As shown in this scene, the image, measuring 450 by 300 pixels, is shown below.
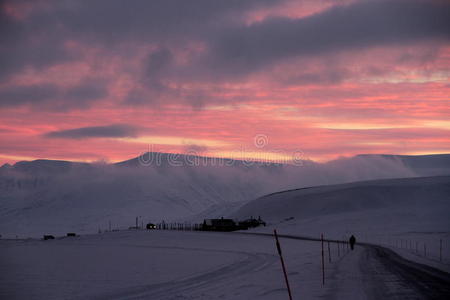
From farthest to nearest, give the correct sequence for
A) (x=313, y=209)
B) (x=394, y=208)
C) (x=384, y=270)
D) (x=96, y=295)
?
(x=313, y=209) → (x=394, y=208) → (x=384, y=270) → (x=96, y=295)

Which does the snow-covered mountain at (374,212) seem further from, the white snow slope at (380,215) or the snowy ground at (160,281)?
the snowy ground at (160,281)

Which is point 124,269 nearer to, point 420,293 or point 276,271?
point 276,271

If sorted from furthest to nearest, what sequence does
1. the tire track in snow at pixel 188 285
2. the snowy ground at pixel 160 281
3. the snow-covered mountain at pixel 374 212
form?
the snow-covered mountain at pixel 374 212 < the tire track in snow at pixel 188 285 < the snowy ground at pixel 160 281

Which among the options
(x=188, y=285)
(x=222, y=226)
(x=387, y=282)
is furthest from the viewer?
(x=222, y=226)

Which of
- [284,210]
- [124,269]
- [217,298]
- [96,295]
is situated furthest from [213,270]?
[284,210]

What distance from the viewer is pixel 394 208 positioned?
15025cm

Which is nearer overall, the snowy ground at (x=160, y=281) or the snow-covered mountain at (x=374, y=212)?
the snowy ground at (x=160, y=281)

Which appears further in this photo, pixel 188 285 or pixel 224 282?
pixel 224 282

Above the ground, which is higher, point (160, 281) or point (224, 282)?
point (224, 282)

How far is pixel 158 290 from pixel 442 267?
17606 mm

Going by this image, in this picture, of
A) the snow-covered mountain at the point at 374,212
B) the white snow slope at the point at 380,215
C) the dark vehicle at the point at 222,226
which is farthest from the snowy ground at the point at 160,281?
the dark vehicle at the point at 222,226

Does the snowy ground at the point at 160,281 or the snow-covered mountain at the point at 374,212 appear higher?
the snow-covered mountain at the point at 374,212

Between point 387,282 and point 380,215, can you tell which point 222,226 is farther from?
point 387,282

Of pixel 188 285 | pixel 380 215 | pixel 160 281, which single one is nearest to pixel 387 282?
pixel 188 285
